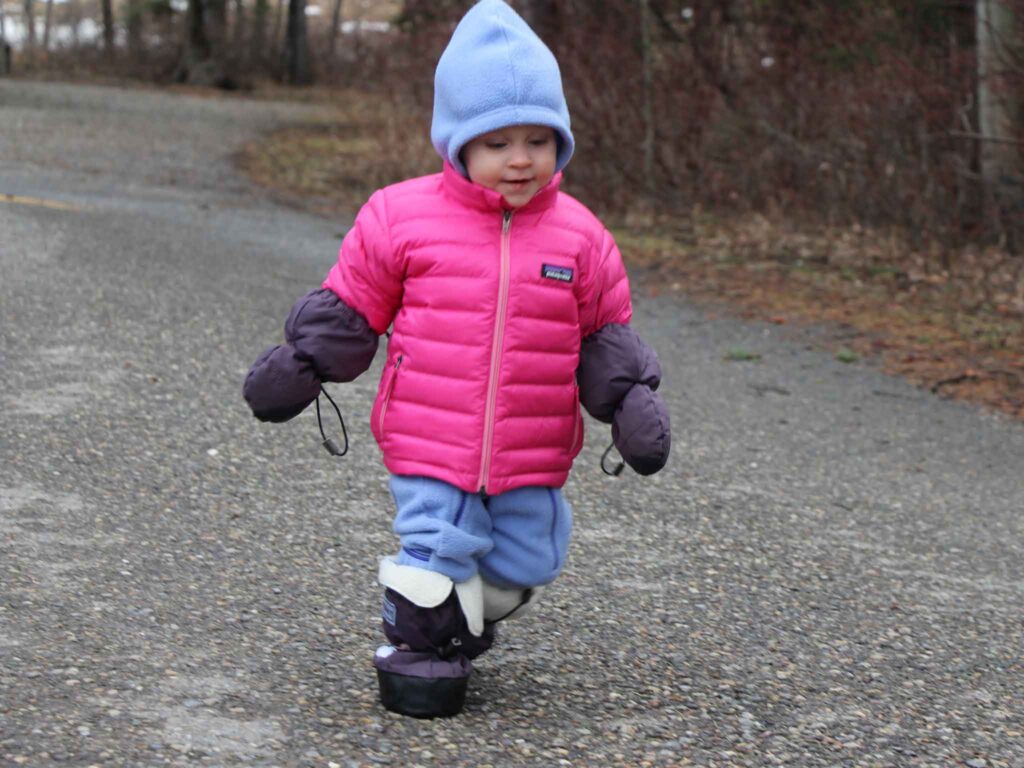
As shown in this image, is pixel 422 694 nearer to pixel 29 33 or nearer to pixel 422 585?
pixel 422 585

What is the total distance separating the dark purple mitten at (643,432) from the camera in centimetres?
344

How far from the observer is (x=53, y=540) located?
459 cm

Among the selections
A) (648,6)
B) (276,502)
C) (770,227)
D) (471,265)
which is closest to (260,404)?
(471,265)

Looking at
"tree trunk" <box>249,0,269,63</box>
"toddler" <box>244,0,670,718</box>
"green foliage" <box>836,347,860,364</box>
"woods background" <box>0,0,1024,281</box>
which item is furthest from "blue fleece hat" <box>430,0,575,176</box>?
"tree trunk" <box>249,0,269,63</box>

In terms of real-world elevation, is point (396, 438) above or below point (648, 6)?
below

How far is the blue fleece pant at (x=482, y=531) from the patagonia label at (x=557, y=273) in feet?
1.52

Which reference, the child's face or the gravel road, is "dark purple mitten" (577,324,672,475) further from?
the gravel road

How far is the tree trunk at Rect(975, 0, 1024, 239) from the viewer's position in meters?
10.2

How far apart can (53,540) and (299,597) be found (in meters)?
0.81

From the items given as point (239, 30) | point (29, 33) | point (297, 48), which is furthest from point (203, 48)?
point (29, 33)

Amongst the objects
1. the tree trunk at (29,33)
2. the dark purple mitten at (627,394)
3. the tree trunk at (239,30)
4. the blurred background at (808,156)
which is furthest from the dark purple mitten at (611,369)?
the tree trunk at (29,33)

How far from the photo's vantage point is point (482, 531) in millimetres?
3447

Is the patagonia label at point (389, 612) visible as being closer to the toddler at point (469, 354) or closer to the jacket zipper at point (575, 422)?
the toddler at point (469, 354)

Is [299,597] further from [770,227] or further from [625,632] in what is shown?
[770,227]
